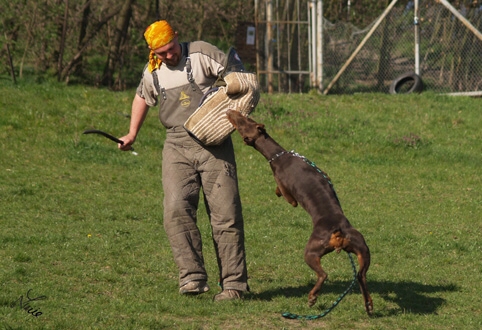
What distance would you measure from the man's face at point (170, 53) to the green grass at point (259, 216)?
193 cm

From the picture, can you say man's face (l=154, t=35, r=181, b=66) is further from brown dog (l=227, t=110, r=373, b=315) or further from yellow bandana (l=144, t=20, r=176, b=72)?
brown dog (l=227, t=110, r=373, b=315)

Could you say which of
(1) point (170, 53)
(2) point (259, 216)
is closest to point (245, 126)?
(1) point (170, 53)

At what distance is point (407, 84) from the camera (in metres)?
17.8

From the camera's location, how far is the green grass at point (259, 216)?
639 centimetres

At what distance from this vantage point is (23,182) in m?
11.0

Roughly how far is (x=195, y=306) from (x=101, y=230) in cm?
301

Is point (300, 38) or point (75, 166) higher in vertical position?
point (300, 38)

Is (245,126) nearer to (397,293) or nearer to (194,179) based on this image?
(194,179)

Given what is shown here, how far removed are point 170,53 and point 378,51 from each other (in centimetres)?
1188

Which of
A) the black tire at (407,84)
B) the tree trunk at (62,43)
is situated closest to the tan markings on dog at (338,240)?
the tree trunk at (62,43)

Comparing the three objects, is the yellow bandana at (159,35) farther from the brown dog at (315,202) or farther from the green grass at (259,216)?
the green grass at (259,216)

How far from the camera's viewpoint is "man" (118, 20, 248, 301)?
6625mm

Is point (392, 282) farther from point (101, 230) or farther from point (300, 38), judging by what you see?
point (300, 38)

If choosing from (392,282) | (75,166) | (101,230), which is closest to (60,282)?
(101,230)
